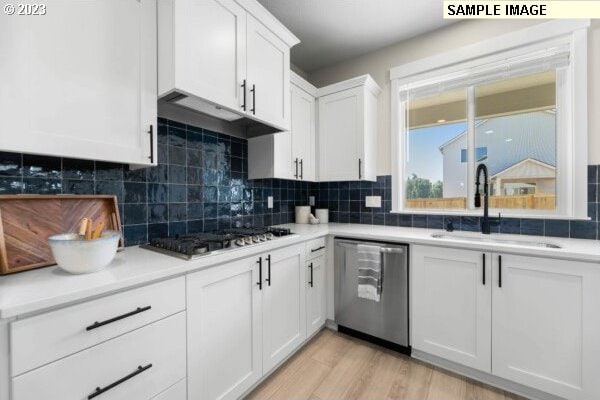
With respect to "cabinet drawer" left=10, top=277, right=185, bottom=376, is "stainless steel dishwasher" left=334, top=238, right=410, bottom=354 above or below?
below

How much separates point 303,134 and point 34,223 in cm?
197

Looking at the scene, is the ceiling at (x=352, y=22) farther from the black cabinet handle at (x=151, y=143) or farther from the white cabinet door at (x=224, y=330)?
the white cabinet door at (x=224, y=330)

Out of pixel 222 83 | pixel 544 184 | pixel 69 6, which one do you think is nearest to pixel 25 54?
pixel 69 6

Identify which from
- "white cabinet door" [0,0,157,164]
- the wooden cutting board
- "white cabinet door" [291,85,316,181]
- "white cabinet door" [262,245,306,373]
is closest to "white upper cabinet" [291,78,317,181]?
"white cabinet door" [291,85,316,181]

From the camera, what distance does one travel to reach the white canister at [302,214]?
9.02 feet

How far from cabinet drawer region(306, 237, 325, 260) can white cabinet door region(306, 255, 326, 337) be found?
0.13 feet

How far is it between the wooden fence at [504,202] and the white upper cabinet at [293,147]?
1.11 m

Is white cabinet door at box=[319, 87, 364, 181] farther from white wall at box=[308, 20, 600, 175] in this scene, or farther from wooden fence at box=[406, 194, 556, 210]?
wooden fence at box=[406, 194, 556, 210]

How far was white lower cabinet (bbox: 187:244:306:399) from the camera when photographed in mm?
1200

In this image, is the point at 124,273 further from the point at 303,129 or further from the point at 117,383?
the point at 303,129

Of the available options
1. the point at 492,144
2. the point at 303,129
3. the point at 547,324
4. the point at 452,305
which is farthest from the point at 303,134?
the point at 547,324

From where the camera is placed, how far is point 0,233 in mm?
999

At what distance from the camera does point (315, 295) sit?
2.12 metres

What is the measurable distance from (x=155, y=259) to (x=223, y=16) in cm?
139
